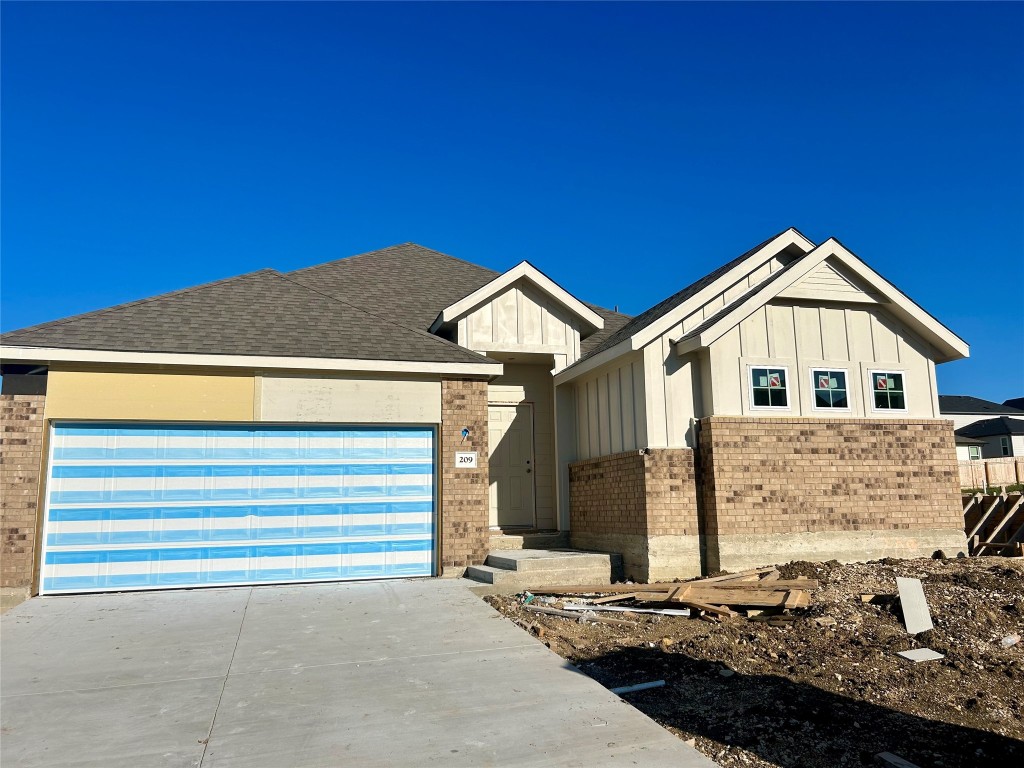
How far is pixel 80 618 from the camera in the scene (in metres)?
8.30

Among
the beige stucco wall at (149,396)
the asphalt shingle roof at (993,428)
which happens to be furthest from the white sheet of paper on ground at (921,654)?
the asphalt shingle roof at (993,428)

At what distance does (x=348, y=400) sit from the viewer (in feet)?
36.0

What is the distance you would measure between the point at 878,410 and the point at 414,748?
994cm

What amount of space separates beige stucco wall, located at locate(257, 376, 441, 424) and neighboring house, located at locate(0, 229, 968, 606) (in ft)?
0.10

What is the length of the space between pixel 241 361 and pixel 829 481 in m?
9.02

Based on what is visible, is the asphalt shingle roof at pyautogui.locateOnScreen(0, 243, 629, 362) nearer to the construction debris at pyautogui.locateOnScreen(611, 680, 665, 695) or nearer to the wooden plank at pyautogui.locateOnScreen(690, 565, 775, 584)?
the wooden plank at pyautogui.locateOnScreen(690, 565, 775, 584)

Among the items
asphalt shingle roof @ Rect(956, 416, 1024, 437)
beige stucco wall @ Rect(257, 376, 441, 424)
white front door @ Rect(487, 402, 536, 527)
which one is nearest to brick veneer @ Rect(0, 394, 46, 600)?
A: beige stucco wall @ Rect(257, 376, 441, 424)

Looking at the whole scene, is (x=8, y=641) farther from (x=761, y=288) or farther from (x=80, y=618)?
(x=761, y=288)

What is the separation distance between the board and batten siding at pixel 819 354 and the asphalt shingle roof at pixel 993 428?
1654 inches

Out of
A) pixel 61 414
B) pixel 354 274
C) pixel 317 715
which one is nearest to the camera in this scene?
pixel 317 715

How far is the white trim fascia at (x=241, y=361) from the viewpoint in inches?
Answer: 386

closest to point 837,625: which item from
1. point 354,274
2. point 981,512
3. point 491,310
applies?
point 491,310

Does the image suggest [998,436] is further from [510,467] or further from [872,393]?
[510,467]

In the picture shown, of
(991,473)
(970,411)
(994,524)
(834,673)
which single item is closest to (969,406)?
(970,411)
